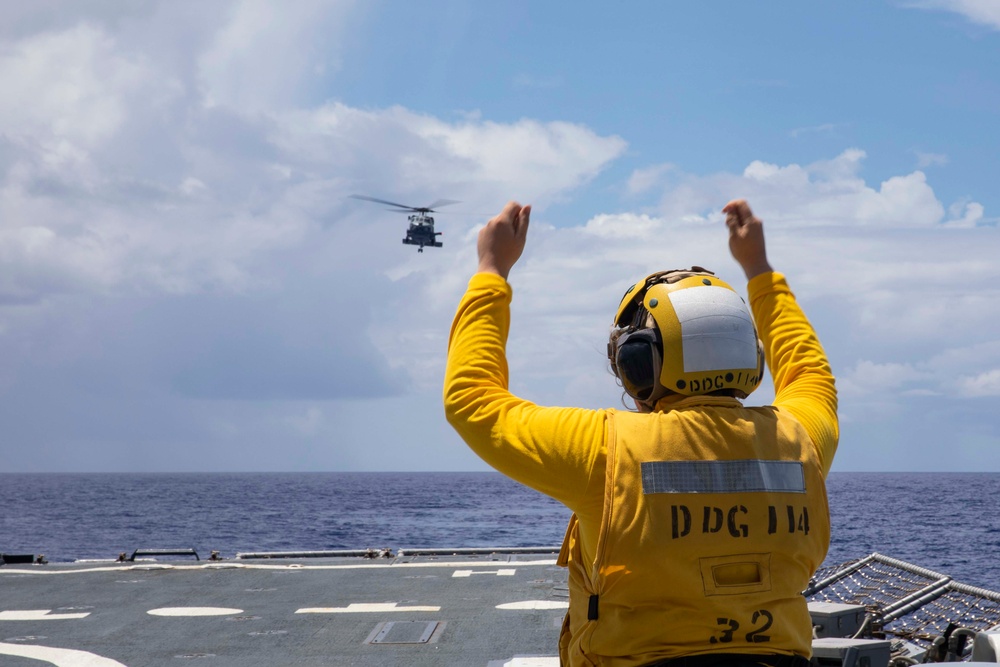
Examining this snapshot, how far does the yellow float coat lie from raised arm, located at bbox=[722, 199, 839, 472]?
32 centimetres

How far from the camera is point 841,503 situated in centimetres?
8281

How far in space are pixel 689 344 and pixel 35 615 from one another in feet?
32.3

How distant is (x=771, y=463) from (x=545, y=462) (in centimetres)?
58

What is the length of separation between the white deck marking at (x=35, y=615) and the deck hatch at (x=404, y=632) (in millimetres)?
3275

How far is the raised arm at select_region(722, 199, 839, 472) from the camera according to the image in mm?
2799

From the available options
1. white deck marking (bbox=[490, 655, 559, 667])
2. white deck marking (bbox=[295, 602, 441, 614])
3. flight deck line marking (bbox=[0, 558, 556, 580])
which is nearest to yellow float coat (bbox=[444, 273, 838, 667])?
white deck marking (bbox=[490, 655, 559, 667])

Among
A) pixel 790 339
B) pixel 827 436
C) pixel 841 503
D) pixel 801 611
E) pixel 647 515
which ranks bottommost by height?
pixel 841 503

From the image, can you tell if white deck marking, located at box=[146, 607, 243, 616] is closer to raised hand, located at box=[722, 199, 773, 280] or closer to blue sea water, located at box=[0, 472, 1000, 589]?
raised hand, located at box=[722, 199, 773, 280]

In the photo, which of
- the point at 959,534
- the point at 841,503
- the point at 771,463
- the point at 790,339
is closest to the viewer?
the point at 771,463

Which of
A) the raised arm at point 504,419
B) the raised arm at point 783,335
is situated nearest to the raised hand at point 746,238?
the raised arm at point 783,335

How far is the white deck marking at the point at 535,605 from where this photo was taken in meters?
10.1

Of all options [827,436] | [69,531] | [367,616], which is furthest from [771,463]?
[69,531]

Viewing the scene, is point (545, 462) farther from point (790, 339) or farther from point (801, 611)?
point (790, 339)

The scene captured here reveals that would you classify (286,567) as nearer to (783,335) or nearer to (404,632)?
(404,632)
